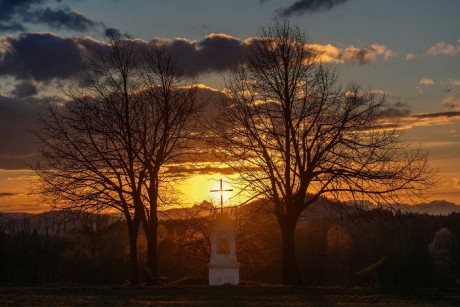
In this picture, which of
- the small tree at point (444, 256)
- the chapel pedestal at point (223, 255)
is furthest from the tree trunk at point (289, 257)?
the small tree at point (444, 256)

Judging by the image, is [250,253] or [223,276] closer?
[223,276]

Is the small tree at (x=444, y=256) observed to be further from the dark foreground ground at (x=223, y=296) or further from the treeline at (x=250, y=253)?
the dark foreground ground at (x=223, y=296)

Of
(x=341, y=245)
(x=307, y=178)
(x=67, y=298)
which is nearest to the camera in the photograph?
(x=67, y=298)

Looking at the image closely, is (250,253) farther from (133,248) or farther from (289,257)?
(289,257)

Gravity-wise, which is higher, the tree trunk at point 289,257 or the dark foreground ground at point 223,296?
the tree trunk at point 289,257

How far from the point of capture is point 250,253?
62.9 m

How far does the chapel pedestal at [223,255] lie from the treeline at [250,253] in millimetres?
25408

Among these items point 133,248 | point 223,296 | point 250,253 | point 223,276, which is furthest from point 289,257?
point 250,253

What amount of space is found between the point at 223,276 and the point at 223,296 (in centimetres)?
592

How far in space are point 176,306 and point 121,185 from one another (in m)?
15.6

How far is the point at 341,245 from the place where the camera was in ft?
322

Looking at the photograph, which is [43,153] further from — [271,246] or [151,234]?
[271,246]

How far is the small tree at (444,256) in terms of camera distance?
315 ft

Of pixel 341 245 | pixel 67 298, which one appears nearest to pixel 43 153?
pixel 67 298
